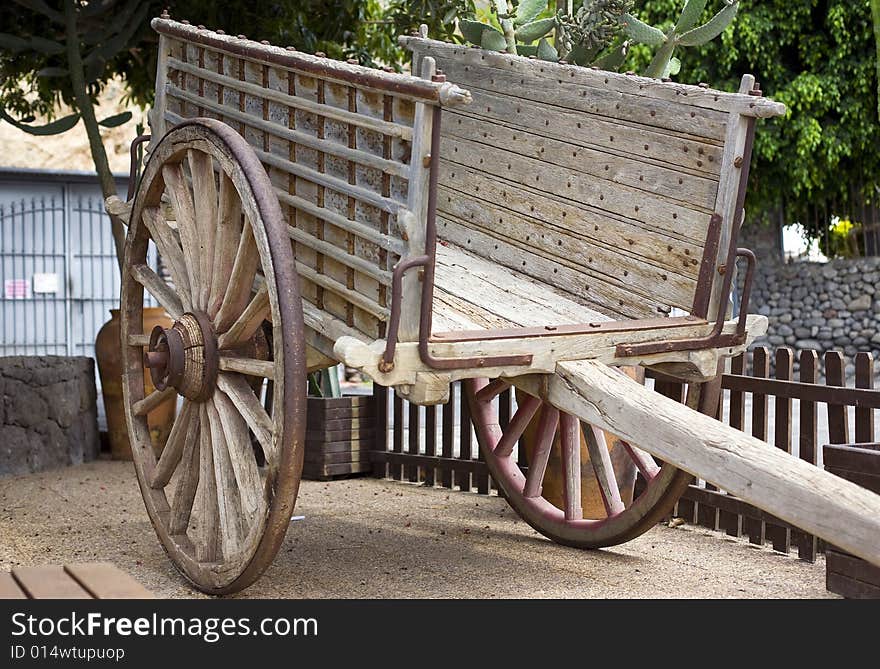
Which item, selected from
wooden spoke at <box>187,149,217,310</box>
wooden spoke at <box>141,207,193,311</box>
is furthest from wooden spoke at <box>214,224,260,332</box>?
wooden spoke at <box>141,207,193,311</box>

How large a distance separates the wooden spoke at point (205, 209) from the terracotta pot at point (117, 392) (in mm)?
3101

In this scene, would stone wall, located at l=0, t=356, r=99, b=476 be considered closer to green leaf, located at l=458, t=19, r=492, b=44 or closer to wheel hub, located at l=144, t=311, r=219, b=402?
wheel hub, located at l=144, t=311, r=219, b=402

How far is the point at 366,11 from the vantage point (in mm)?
7402

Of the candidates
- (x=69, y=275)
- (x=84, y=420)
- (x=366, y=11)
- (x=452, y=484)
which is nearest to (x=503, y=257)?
(x=452, y=484)

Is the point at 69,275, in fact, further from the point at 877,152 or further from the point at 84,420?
the point at 877,152

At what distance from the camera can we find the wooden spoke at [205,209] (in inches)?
130

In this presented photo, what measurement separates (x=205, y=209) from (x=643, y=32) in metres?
1.87

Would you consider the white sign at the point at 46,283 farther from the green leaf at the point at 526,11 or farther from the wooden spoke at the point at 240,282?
the wooden spoke at the point at 240,282

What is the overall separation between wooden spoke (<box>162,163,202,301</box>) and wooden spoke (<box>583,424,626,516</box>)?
1.56 metres

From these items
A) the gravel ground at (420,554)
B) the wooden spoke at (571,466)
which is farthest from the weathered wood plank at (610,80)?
the gravel ground at (420,554)

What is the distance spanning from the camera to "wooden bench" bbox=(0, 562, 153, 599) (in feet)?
6.27

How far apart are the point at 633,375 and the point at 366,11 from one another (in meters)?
4.15

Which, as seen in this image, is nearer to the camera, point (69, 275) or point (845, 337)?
point (69, 275)
